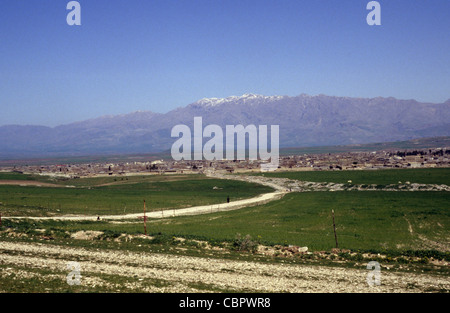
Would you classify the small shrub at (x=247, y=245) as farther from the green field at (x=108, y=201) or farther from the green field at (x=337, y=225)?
the green field at (x=108, y=201)

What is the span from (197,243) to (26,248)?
991cm

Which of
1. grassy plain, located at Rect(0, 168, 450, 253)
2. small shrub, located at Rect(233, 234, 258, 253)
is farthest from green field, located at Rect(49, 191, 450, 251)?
small shrub, located at Rect(233, 234, 258, 253)

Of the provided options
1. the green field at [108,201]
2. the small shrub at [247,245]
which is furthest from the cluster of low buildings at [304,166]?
the small shrub at [247,245]

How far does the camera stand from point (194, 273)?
17781 mm

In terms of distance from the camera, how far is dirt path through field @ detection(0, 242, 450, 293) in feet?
52.2

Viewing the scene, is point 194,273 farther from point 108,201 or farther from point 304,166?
point 304,166

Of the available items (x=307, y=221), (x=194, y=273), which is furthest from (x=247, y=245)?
(x=307, y=221)

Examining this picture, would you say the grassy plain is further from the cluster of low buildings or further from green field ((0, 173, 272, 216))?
the cluster of low buildings

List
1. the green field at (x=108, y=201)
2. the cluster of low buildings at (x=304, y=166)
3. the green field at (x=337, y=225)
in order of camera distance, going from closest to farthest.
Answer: the green field at (x=337, y=225) → the green field at (x=108, y=201) → the cluster of low buildings at (x=304, y=166)

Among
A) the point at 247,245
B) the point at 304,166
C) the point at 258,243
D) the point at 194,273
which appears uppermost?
the point at 194,273

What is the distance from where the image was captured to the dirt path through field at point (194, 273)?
1590 cm
